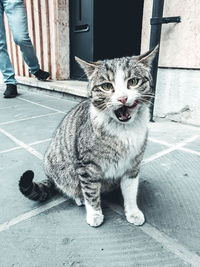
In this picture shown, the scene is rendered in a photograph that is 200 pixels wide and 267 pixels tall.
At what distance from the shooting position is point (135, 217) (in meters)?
1.02

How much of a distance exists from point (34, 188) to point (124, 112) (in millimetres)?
540

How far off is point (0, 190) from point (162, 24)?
1.97 m

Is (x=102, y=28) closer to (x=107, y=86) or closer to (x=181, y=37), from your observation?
(x=181, y=37)

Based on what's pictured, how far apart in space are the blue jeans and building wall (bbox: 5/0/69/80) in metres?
0.36

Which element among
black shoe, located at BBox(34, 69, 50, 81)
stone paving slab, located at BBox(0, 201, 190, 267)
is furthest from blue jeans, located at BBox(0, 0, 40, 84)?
stone paving slab, located at BBox(0, 201, 190, 267)

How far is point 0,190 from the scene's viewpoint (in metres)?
1.27

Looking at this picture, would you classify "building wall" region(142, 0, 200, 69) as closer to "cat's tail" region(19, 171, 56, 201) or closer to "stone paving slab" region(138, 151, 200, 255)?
"stone paving slab" region(138, 151, 200, 255)

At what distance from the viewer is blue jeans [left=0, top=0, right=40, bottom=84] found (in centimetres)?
302

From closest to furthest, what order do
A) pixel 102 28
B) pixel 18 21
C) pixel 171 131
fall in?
pixel 171 131, pixel 18 21, pixel 102 28

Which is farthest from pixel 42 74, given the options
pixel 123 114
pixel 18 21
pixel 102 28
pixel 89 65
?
pixel 123 114

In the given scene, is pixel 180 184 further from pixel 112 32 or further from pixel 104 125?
pixel 112 32

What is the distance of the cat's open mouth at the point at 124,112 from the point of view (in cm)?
102

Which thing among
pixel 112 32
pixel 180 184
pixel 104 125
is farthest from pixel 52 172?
pixel 112 32

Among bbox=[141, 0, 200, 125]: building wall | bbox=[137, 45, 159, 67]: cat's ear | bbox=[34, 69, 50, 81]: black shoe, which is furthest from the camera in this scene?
bbox=[34, 69, 50, 81]: black shoe
